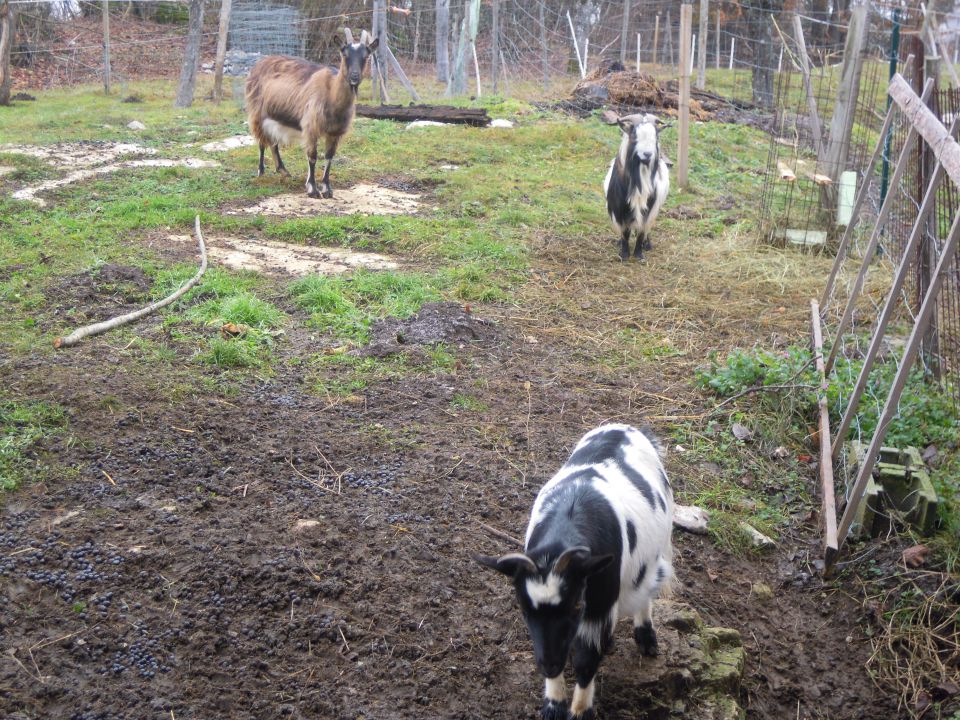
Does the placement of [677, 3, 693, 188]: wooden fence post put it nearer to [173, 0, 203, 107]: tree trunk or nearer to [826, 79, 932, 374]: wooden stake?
[826, 79, 932, 374]: wooden stake

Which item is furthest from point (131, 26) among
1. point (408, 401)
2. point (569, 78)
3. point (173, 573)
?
point (173, 573)

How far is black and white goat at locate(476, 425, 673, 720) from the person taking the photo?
257 centimetres

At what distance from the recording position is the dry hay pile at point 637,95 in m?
15.2

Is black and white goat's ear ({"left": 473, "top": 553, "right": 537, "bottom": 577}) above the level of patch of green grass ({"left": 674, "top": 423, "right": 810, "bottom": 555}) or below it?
above

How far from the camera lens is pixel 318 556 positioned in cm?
367

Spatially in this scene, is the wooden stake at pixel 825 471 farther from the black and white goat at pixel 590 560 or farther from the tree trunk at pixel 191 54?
the tree trunk at pixel 191 54

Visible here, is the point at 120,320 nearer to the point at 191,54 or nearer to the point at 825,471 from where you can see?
the point at 825,471

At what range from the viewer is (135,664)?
9.84ft

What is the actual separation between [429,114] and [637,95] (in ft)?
14.4

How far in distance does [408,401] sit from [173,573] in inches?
76.0

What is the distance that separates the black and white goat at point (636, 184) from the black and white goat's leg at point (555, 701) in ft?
18.8

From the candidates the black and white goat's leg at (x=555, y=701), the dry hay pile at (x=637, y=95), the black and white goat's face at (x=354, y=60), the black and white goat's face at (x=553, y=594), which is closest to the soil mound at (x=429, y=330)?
the black and white goat's leg at (x=555, y=701)

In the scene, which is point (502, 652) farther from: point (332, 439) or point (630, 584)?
point (332, 439)

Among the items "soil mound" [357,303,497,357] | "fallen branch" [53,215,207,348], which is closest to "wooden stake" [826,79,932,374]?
"soil mound" [357,303,497,357]
